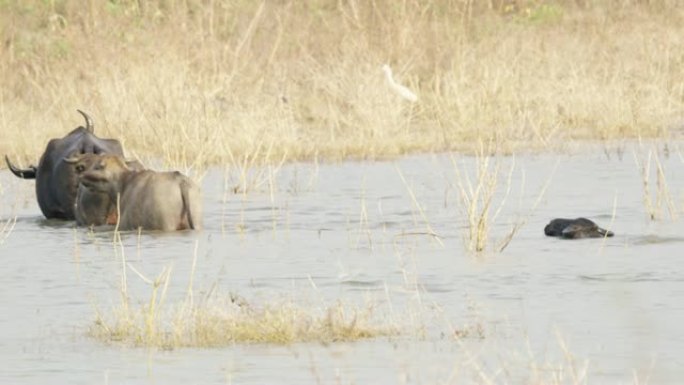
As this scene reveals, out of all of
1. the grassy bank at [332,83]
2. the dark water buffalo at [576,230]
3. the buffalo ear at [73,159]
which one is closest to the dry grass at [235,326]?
the dark water buffalo at [576,230]

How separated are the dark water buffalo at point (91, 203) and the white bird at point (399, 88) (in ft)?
22.9

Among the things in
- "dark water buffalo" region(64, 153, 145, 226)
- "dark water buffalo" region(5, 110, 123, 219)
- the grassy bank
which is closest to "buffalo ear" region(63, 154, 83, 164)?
"dark water buffalo" region(64, 153, 145, 226)

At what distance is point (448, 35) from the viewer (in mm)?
23922

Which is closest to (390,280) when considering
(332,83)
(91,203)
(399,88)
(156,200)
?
(156,200)

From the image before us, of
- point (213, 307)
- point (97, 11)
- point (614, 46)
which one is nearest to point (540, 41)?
point (614, 46)

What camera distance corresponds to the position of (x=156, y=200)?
44.2 feet

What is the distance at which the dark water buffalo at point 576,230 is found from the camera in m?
12.5

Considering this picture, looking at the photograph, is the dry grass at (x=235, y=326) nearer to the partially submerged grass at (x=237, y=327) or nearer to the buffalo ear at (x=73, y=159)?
the partially submerged grass at (x=237, y=327)

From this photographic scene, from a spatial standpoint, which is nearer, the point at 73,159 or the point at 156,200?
the point at 156,200

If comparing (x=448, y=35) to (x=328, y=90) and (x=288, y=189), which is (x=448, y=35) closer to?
(x=328, y=90)

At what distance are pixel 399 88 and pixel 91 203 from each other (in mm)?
7340

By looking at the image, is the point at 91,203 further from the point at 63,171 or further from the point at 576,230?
the point at 576,230

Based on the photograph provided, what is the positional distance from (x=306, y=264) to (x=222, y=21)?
53.9 feet

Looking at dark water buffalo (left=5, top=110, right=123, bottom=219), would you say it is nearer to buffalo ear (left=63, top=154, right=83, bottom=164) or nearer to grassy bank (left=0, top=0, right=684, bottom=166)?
buffalo ear (left=63, top=154, right=83, bottom=164)
